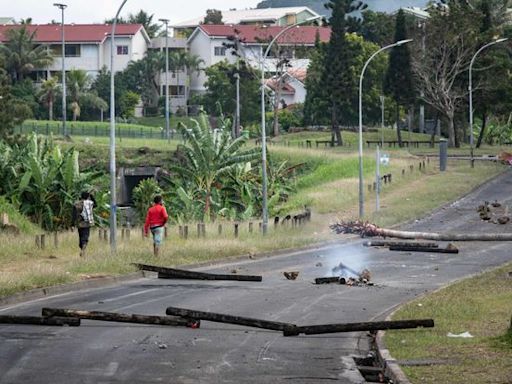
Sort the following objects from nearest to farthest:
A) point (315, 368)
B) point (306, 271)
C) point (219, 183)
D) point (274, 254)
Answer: point (315, 368) → point (306, 271) → point (274, 254) → point (219, 183)

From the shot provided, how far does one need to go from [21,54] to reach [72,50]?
9800 millimetres

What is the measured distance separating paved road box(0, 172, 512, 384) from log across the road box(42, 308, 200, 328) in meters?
0.16

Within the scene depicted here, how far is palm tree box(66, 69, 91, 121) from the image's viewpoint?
348 ft

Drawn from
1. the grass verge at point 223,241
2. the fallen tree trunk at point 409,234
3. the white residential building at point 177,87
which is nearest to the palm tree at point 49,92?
the white residential building at point 177,87

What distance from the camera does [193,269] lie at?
29.8 m

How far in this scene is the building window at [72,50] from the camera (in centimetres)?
11756

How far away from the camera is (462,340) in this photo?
16.8 meters

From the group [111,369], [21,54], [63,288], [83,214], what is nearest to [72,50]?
[21,54]

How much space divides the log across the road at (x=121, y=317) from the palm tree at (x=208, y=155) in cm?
3187

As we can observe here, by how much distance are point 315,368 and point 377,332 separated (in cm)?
291

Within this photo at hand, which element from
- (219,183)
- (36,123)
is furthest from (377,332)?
(36,123)

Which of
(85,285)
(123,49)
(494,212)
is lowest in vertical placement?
(494,212)

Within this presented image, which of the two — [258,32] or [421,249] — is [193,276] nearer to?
[421,249]

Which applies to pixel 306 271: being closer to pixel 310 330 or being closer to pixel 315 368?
pixel 310 330
